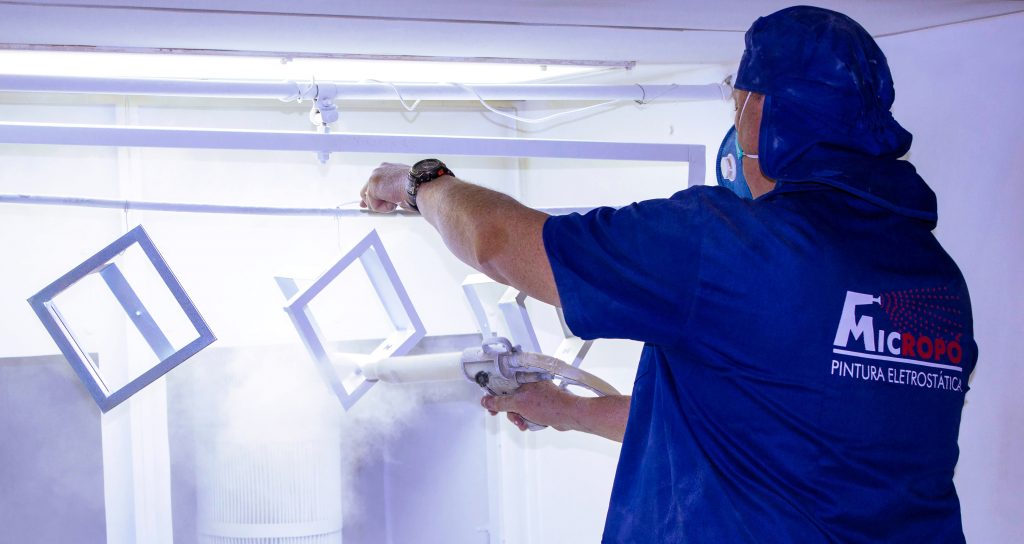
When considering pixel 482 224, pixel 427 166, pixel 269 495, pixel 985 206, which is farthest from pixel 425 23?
pixel 269 495

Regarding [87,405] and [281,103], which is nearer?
[87,405]

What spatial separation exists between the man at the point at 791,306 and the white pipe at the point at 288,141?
12.2 inches

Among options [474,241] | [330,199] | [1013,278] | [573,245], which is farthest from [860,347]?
[330,199]

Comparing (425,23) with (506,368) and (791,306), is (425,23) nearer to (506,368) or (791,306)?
(506,368)

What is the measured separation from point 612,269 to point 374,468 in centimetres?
173

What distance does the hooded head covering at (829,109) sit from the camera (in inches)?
41.1

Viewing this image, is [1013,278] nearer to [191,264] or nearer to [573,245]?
[573,245]

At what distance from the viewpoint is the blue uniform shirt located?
3.15ft

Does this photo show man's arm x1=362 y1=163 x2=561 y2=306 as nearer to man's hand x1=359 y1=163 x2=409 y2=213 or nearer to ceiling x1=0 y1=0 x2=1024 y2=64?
man's hand x1=359 y1=163 x2=409 y2=213

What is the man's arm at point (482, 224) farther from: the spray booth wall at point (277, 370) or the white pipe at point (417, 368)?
the spray booth wall at point (277, 370)

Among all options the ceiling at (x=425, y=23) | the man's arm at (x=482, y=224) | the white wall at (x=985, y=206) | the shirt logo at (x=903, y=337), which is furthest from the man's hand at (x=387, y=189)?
the white wall at (x=985, y=206)

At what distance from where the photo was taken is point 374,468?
2553 millimetres

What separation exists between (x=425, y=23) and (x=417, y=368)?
61 cm

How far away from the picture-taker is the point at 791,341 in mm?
963
